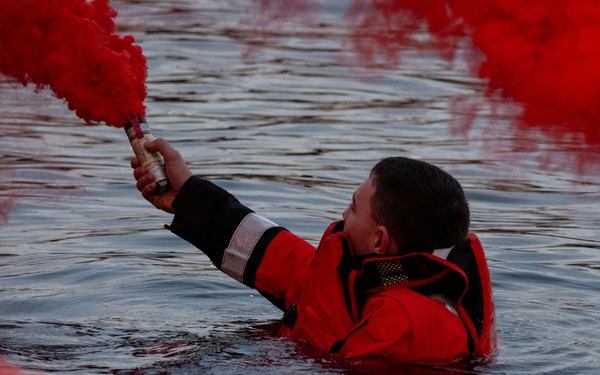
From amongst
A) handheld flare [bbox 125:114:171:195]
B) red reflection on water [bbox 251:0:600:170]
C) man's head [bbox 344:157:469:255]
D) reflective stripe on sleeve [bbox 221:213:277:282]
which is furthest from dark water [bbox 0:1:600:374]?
red reflection on water [bbox 251:0:600:170]

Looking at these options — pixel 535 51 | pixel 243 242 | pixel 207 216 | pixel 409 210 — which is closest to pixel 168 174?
pixel 207 216

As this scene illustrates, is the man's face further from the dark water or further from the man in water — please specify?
the dark water

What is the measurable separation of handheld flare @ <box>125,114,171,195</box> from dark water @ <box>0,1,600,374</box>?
1.86 feet

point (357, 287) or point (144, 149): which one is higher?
point (144, 149)

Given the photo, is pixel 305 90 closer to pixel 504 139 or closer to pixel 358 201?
pixel 504 139

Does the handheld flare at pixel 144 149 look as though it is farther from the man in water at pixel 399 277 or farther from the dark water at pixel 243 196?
the dark water at pixel 243 196

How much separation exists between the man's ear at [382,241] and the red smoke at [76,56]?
3.14ft

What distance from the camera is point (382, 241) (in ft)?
14.9

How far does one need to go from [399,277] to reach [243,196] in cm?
392

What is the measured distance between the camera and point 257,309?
6.00 meters

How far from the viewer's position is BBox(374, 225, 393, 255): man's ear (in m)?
4.54

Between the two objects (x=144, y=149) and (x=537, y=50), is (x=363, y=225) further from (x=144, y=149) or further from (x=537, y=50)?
(x=537, y=50)

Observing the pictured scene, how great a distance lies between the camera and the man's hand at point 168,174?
15.5 ft

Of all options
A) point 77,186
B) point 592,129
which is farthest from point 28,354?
point 77,186
